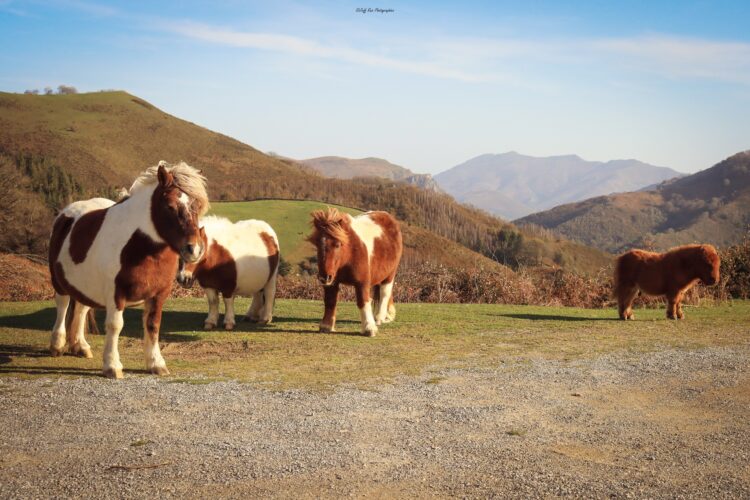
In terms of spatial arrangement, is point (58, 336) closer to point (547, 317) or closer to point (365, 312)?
point (365, 312)

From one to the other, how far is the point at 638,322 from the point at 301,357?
25.6ft

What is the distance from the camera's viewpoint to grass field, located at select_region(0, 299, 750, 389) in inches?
338

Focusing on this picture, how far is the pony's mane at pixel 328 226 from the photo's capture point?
36.0 feet

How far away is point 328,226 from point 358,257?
87 cm

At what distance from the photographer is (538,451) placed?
5.65 m

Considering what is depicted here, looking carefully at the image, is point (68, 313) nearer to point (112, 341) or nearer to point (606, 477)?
point (112, 341)

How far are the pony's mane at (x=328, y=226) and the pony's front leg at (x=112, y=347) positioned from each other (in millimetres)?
3858

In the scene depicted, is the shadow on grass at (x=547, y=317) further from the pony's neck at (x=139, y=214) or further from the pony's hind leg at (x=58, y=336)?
the pony's hind leg at (x=58, y=336)

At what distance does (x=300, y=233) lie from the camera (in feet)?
163

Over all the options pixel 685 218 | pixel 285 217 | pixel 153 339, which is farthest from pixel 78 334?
pixel 685 218

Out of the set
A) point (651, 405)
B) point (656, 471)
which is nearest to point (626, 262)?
point (651, 405)

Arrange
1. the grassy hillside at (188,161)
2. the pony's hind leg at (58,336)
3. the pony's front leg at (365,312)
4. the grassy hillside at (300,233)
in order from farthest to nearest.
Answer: the grassy hillside at (188,161) < the grassy hillside at (300,233) < the pony's front leg at (365,312) < the pony's hind leg at (58,336)

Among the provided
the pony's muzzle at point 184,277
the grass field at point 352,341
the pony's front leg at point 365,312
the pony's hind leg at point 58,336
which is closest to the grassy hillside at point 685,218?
the grass field at point 352,341

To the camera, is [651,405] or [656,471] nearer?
[656,471]
